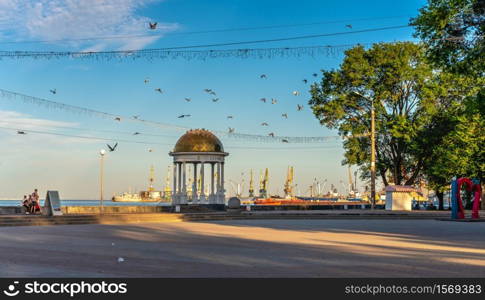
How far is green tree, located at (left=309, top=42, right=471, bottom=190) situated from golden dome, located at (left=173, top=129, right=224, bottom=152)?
454 inches

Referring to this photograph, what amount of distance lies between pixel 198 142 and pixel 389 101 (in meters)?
18.5

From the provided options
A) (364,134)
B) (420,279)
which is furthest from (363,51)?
(420,279)

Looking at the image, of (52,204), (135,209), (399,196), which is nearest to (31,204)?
(52,204)

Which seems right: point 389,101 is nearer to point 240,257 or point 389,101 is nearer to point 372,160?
point 372,160

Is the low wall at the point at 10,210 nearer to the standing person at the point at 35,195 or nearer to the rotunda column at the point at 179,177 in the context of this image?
the standing person at the point at 35,195

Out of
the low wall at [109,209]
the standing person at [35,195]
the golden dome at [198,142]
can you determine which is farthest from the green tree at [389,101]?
the standing person at [35,195]

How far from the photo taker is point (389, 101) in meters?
63.0

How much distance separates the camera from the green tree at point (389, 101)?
61.1m

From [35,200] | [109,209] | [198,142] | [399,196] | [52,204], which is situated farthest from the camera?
[399,196]

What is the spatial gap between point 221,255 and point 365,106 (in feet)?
158

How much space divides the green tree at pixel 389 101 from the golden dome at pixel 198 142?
1153cm

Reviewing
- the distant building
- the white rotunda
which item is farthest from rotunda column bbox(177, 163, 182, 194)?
the distant building

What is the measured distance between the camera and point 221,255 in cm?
1742

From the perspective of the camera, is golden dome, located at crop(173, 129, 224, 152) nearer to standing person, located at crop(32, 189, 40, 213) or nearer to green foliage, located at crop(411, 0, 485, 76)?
standing person, located at crop(32, 189, 40, 213)
